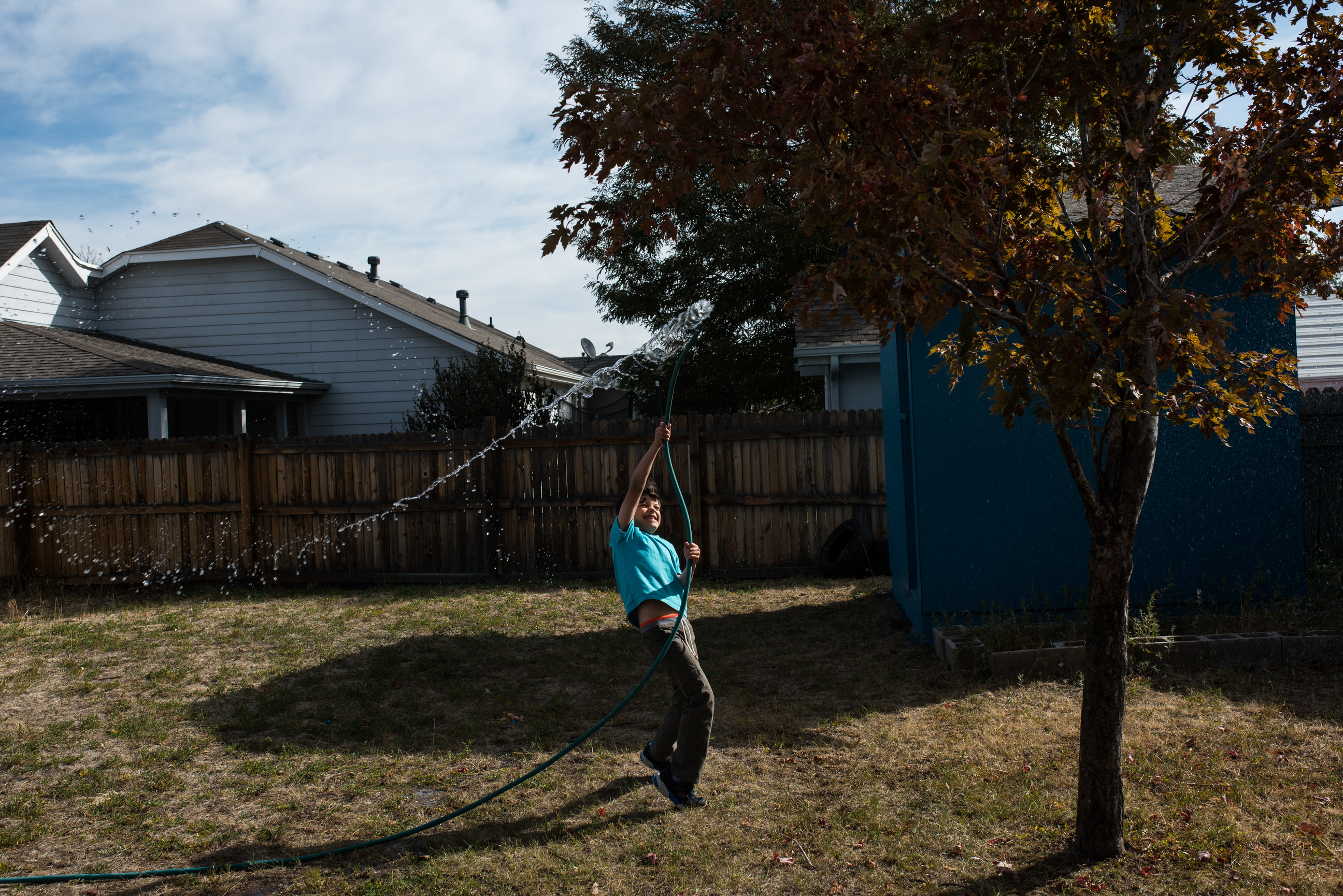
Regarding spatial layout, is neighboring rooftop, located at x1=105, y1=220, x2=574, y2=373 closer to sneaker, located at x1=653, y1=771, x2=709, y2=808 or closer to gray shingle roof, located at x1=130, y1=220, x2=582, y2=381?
gray shingle roof, located at x1=130, y1=220, x2=582, y2=381

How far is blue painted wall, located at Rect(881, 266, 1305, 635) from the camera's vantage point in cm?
700

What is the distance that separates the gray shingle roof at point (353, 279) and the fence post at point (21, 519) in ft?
18.6

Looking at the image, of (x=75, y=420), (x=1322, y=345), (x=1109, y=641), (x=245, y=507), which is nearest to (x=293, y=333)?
(x=75, y=420)

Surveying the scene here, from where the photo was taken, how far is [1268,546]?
702cm

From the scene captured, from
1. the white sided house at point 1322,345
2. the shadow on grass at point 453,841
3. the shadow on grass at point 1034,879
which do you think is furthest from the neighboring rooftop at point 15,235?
the white sided house at point 1322,345

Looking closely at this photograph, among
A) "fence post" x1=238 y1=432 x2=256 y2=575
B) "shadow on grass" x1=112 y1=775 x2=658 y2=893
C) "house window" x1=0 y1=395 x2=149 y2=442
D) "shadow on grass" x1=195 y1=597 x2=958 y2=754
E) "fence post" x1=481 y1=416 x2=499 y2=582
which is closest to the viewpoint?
"shadow on grass" x1=112 y1=775 x2=658 y2=893

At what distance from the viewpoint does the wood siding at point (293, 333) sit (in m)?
15.8

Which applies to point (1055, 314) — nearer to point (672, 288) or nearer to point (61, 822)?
point (61, 822)

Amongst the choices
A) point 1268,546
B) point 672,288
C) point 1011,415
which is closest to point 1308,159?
point 1011,415

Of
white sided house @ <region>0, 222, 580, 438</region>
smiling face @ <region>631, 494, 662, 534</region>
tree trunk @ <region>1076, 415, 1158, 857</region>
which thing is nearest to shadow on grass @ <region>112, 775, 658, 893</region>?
smiling face @ <region>631, 494, 662, 534</region>

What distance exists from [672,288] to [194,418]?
35.0 ft

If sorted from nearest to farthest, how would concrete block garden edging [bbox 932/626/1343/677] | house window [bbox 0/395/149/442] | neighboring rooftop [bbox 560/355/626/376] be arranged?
concrete block garden edging [bbox 932/626/1343/677]
house window [bbox 0/395/149/442]
neighboring rooftop [bbox 560/355/626/376]

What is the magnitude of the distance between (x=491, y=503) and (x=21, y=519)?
588cm

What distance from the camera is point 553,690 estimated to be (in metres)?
6.68
